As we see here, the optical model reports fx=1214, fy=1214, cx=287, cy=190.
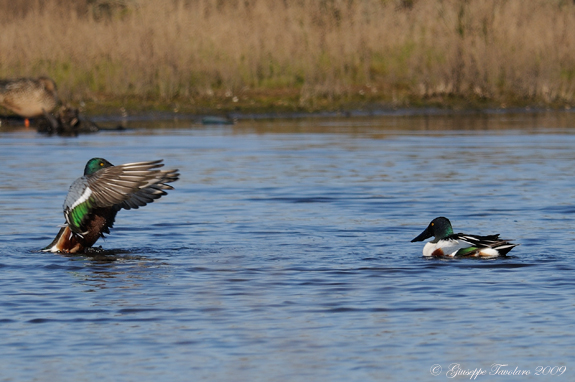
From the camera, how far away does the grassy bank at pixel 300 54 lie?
28953mm

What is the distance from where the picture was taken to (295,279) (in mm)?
8688

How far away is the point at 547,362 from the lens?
6.22 metres

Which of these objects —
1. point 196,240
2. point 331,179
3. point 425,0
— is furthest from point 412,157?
point 425,0

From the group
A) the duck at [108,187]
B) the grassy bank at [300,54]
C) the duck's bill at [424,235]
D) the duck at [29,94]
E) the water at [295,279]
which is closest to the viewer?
the water at [295,279]

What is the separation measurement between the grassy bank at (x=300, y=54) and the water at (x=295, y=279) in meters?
11.3

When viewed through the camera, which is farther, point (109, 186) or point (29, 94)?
point (29, 94)

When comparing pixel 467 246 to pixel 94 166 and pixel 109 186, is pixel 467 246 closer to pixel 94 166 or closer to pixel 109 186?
pixel 109 186

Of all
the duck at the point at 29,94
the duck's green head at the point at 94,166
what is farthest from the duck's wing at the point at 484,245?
the duck at the point at 29,94

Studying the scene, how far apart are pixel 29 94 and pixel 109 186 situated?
1755 cm

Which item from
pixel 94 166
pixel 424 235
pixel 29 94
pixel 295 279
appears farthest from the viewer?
pixel 29 94

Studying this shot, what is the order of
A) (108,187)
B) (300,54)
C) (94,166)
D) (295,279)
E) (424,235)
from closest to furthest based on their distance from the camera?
(295,279), (108,187), (94,166), (424,235), (300,54)

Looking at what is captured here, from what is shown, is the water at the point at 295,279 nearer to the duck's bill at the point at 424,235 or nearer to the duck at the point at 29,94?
the duck's bill at the point at 424,235

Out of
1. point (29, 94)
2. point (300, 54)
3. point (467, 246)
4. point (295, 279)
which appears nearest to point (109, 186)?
point (295, 279)

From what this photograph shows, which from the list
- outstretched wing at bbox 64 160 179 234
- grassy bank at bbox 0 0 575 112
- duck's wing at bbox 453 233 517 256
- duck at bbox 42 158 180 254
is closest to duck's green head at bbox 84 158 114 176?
duck at bbox 42 158 180 254
